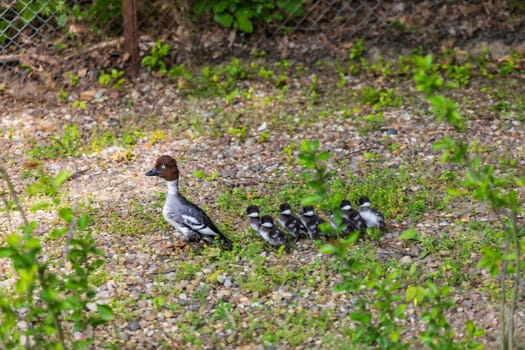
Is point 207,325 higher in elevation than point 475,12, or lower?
lower

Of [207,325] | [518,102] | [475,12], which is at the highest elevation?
[475,12]

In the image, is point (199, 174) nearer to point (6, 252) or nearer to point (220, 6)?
point (220, 6)

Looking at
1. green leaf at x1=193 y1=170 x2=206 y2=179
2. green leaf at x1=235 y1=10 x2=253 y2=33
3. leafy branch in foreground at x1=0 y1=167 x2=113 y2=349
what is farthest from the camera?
green leaf at x1=235 y1=10 x2=253 y2=33

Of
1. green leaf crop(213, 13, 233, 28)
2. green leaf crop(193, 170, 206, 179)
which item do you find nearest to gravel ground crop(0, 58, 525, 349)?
green leaf crop(193, 170, 206, 179)

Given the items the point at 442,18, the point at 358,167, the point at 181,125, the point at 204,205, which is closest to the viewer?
the point at 204,205

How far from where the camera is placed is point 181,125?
27.5 ft

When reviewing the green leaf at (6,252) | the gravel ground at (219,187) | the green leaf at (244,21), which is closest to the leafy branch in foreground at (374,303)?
the gravel ground at (219,187)

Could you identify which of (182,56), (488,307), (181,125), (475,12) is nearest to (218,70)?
(182,56)

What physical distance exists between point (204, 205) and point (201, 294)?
140cm

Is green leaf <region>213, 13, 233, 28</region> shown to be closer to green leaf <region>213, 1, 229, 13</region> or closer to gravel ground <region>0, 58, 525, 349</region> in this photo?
green leaf <region>213, 1, 229, 13</region>

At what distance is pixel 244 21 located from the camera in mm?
9492

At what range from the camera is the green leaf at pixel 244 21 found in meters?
9.48

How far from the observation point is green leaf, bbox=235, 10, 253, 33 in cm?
948

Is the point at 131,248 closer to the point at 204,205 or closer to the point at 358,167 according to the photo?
the point at 204,205
